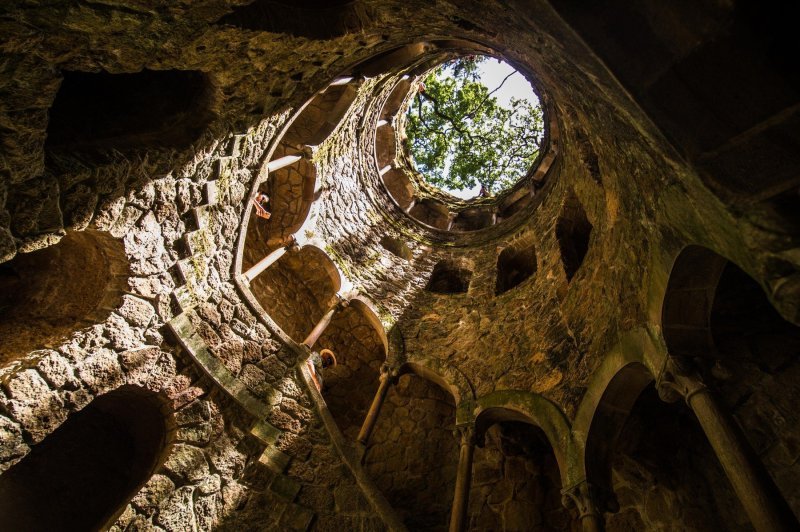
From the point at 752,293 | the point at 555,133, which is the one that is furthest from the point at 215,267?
the point at 555,133

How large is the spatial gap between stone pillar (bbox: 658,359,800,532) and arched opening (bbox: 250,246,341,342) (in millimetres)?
4679

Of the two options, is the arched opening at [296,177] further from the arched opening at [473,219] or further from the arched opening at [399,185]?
the arched opening at [473,219]

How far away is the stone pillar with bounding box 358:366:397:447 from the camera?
16.5 ft

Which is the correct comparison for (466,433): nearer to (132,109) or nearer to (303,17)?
(303,17)

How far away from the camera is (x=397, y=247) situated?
27.6 ft

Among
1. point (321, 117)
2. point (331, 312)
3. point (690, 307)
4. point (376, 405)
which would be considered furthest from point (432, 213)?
point (690, 307)

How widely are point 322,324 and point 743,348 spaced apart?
4753mm

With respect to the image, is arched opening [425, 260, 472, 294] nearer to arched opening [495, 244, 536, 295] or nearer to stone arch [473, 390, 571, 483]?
arched opening [495, 244, 536, 295]

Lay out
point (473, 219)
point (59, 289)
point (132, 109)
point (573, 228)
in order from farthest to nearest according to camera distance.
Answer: point (473, 219) → point (573, 228) → point (59, 289) → point (132, 109)

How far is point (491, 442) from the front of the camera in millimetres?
5770

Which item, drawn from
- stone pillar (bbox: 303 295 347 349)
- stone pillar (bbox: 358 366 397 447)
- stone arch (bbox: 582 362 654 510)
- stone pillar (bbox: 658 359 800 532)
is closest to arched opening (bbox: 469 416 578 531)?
stone arch (bbox: 582 362 654 510)

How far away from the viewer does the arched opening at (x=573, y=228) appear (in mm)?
6363

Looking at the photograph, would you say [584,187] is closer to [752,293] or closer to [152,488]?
[752,293]

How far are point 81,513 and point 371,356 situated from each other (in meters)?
4.40
